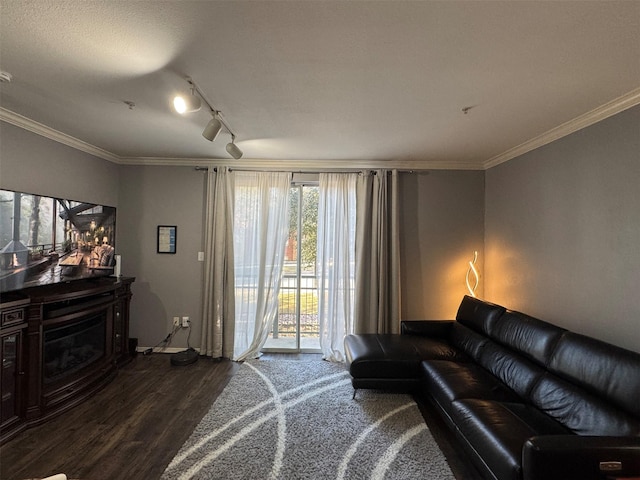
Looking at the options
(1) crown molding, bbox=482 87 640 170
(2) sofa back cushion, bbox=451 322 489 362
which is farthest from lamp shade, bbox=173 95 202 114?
(2) sofa back cushion, bbox=451 322 489 362

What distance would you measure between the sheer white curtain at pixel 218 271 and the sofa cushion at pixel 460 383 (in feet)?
8.01

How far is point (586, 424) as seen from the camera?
5.60 feet

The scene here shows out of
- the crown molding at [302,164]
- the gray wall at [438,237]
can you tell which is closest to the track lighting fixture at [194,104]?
the crown molding at [302,164]

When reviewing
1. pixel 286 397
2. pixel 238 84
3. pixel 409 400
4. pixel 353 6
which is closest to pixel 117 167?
pixel 238 84

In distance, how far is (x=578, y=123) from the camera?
246 cm

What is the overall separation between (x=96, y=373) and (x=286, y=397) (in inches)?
74.6

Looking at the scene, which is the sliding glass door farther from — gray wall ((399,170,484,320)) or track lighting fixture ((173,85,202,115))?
track lighting fixture ((173,85,202,115))

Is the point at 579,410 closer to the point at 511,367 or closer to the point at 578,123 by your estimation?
the point at 511,367

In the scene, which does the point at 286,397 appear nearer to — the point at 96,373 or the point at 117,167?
the point at 96,373

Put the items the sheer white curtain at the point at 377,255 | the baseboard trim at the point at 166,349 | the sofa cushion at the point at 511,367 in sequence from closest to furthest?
the sofa cushion at the point at 511,367 → the sheer white curtain at the point at 377,255 → the baseboard trim at the point at 166,349

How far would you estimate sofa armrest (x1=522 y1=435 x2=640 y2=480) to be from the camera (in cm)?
137

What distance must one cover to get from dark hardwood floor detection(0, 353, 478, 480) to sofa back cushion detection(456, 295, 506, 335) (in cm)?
103

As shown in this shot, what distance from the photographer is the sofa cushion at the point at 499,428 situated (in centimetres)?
152

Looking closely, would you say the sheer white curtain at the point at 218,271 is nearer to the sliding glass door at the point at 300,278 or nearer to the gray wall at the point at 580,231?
the sliding glass door at the point at 300,278
